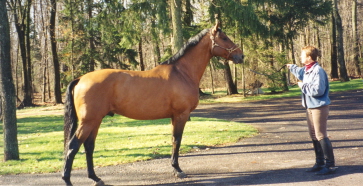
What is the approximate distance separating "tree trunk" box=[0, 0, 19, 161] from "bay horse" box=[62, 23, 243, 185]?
9.29 feet

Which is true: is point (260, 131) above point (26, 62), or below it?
below

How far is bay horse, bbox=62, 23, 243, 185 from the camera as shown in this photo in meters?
4.95

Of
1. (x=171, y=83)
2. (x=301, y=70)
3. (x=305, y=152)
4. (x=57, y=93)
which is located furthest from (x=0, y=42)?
(x=57, y=93)

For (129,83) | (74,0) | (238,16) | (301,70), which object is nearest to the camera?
(129,83)

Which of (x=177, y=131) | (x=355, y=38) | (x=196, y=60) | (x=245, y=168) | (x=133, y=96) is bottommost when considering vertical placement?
(x=245, y=168)

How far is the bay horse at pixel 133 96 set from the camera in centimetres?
495

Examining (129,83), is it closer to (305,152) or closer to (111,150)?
(111,150)

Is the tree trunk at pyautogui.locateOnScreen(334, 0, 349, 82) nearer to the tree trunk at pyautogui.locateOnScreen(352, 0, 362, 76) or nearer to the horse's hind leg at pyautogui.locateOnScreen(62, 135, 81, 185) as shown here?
the tree trunk at pyautogui.locateOnScreen(352, 0, 362, 76)

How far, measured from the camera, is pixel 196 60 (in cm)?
596

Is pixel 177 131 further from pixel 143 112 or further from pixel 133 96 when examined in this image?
pixel 133 96

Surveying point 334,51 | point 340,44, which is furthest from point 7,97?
point 334,51

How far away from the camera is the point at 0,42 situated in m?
7.16

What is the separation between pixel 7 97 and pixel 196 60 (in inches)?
177

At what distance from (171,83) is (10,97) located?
4.17 m
